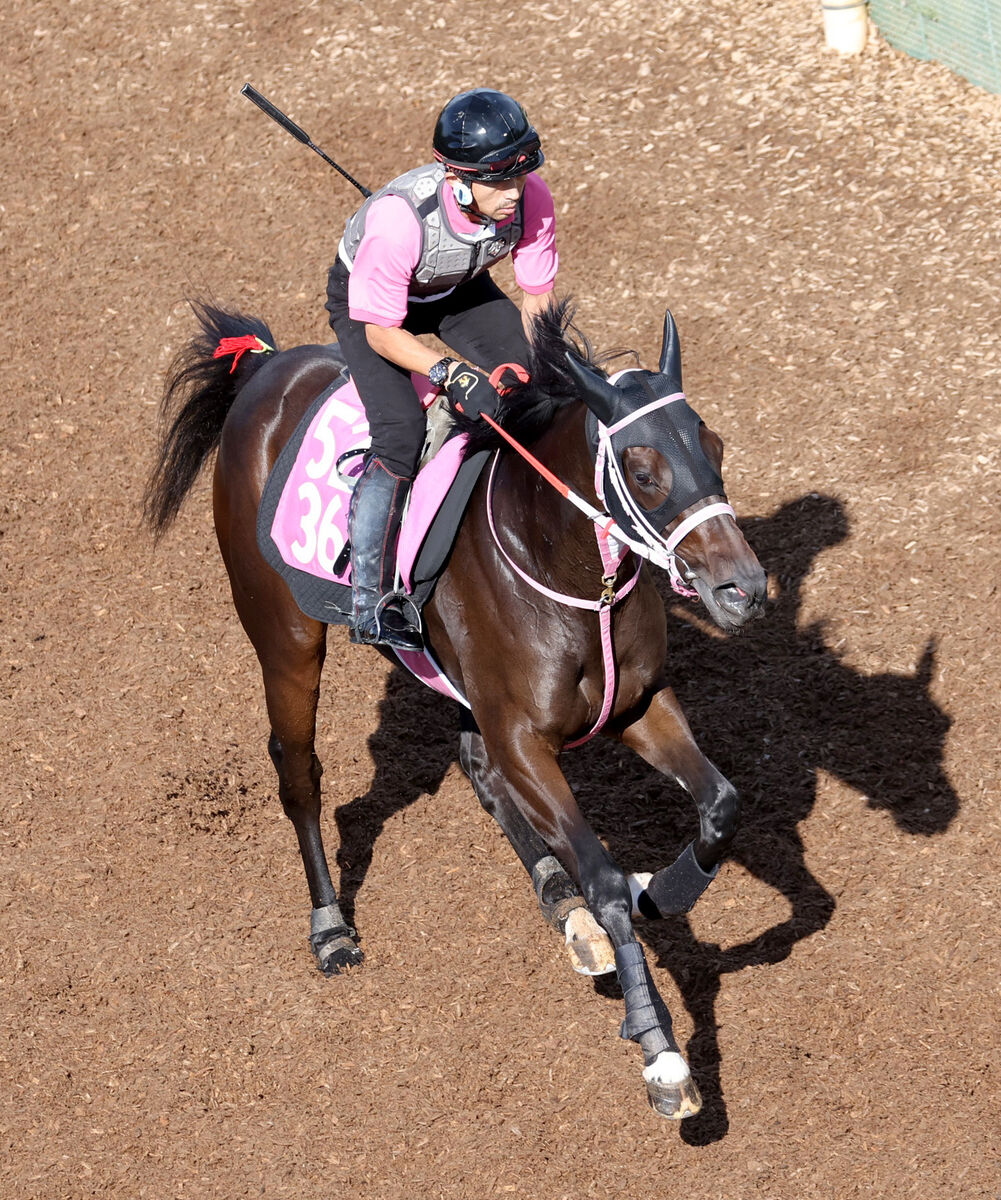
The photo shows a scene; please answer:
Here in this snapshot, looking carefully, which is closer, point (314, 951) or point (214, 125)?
point (314, 951)

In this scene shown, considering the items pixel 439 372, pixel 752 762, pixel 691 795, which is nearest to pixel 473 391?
pixel 439 372

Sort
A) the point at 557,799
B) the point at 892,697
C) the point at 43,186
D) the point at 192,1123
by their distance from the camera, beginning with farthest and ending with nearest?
1. the point at 43,186
2. the point at 892,697
3. the point at 192,1123
4. the point at 557,799

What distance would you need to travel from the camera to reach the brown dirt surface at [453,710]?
210 inches

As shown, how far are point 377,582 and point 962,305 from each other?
5.90m

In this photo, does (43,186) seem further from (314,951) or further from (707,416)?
(314,951)

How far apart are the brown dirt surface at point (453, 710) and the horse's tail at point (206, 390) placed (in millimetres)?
1466

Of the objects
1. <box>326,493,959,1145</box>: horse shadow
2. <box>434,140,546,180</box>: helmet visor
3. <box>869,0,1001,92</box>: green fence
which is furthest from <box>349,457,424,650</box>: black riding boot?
<box>869,0,1001,92</box>: green fence

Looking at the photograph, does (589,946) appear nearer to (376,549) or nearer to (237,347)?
(376,549)

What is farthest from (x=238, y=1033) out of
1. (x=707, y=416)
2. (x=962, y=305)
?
(x=962, y=305)

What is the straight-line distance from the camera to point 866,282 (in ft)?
33.2

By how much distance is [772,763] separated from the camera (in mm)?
7000

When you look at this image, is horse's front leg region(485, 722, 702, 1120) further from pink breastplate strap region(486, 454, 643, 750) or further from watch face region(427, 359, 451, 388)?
watch face region(427, 359, 451, 388)

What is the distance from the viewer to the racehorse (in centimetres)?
424

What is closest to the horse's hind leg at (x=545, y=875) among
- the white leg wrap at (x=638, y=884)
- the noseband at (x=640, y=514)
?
the white leg wrap at (x=638, y=884)
